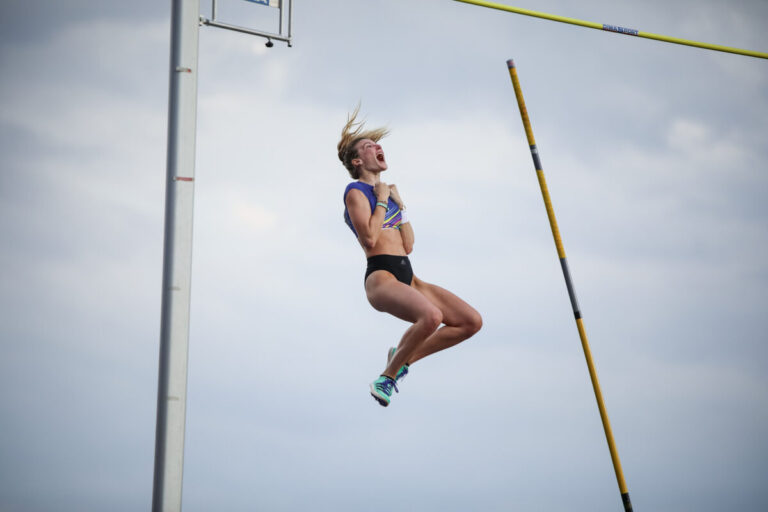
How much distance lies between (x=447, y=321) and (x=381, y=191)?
146 centimetres

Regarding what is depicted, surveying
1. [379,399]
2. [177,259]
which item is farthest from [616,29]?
[177,259]

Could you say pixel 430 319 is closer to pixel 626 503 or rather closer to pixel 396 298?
pixel 396 298

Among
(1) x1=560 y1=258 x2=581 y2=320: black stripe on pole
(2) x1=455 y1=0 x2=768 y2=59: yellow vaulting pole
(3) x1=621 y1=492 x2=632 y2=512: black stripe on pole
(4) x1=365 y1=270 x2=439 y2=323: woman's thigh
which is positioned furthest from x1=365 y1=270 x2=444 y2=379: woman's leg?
(2) x1=455 y1=0 x2=768 y2=59: yellow vaulting pole

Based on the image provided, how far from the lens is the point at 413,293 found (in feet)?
25.8

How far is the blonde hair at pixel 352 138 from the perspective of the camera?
27.6ft

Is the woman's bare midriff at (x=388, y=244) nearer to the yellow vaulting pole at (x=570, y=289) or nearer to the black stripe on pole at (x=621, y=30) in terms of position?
the yellow vaulting pole at (x=570, y=289)

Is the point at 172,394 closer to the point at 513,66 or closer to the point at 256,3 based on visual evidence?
the point at 256,3

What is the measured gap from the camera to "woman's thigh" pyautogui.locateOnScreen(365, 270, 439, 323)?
25.7 ft

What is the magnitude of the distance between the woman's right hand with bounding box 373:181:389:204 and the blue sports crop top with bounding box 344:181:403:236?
50mm

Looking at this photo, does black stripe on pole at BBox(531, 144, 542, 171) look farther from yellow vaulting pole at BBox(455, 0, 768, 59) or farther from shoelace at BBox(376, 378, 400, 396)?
shoelace at BBox(376, 378, 400, 396)

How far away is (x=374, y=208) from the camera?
8078 millimetres

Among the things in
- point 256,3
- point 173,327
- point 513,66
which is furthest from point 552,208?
point 173,327

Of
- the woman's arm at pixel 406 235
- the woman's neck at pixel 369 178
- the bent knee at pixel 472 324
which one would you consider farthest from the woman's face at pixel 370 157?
the bent knee at pixel 472 324

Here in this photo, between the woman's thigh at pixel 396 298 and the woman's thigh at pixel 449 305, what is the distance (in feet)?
0.76
